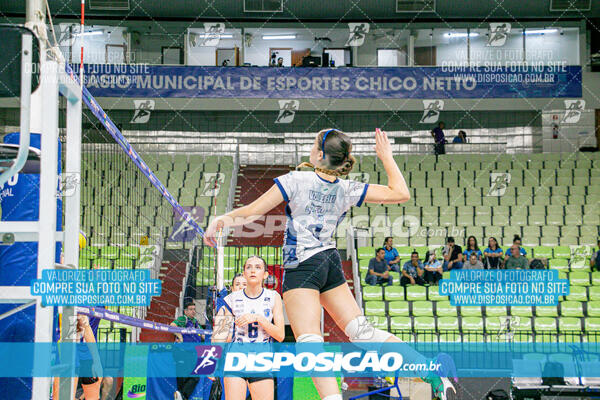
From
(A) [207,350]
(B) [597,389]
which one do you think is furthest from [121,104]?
(B) [597,389]

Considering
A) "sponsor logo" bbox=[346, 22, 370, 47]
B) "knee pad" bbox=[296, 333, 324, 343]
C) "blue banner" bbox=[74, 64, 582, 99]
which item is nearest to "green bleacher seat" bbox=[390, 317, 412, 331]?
"blue banner" bbox=[74, 64, 582, 99]

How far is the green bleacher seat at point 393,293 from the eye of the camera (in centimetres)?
1193

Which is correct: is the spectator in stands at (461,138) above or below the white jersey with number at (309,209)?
above

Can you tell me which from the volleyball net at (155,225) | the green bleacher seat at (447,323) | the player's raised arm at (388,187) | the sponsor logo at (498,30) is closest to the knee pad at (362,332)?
the player's raised arm at (388,187)

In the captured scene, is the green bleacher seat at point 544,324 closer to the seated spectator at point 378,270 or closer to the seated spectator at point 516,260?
the seated spectator at point 516,260

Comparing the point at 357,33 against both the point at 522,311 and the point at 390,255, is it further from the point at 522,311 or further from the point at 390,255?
the point at 522,311

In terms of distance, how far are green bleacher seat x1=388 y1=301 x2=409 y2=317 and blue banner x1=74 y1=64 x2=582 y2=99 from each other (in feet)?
24.9

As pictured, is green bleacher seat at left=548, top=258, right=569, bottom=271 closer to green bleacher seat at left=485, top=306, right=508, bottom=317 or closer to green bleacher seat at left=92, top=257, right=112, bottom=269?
green bleacher seat at left=485, top=306, right=508, bottom=317

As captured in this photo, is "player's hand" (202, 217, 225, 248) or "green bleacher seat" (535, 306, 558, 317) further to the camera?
"green bleacher seat" (535, 306, 558, 317)

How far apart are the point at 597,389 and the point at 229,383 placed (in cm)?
603

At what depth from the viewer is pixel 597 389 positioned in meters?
9.00

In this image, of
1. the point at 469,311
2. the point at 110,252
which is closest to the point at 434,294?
the point at 469,311

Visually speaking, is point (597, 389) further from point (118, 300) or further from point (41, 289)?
point (41, 289)

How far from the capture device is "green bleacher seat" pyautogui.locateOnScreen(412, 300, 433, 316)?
1170 cm
